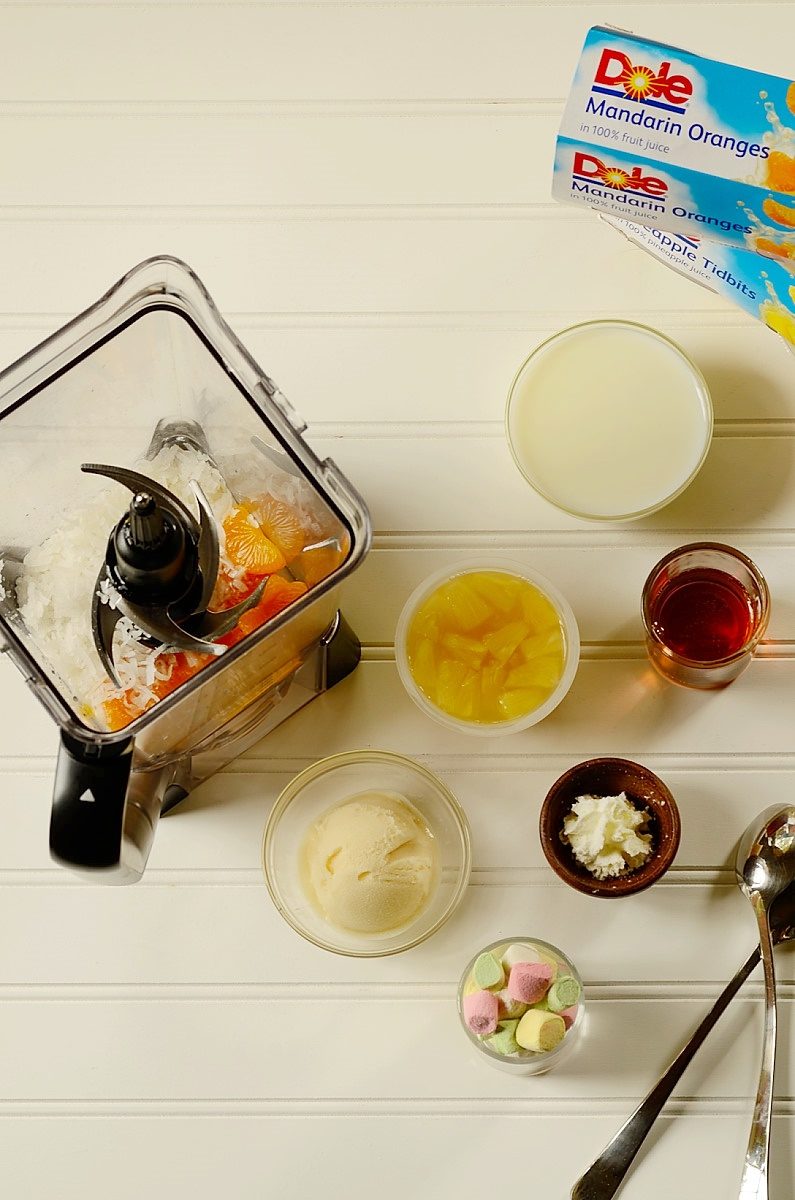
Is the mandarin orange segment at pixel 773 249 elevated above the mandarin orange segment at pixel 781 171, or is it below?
below

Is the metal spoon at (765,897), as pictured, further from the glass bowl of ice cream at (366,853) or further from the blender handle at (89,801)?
the blender handle at (89,801)

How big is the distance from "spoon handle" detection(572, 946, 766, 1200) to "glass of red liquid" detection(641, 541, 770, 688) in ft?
1.03

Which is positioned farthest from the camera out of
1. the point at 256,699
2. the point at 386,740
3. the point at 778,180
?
the point at 386,740

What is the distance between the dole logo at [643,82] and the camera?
861mm

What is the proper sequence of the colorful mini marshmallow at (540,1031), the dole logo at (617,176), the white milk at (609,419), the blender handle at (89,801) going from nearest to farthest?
the blender handle at (89,801), the dole logo at (617,176), the colorful mini marshmallow at (540,1031), the white milk at (609,419)

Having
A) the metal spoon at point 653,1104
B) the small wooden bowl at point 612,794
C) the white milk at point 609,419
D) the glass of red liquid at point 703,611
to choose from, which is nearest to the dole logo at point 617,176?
the white milk at point 609,419

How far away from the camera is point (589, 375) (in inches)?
45.5

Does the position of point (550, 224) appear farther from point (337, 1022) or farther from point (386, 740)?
point (337, 1022)

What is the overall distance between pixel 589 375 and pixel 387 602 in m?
0.31

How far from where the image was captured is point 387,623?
1146mm

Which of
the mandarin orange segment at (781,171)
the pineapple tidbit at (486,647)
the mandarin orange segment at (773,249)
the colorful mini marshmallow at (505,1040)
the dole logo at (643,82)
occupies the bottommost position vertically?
the colorful mini marshmallow at (505,1040)

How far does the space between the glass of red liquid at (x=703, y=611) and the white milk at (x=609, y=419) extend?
7 cm

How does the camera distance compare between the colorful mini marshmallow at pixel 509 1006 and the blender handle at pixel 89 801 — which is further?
the colorful mini marshmallow at pixel 509 1006

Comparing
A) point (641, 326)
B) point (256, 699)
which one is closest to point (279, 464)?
point (256, 699)
